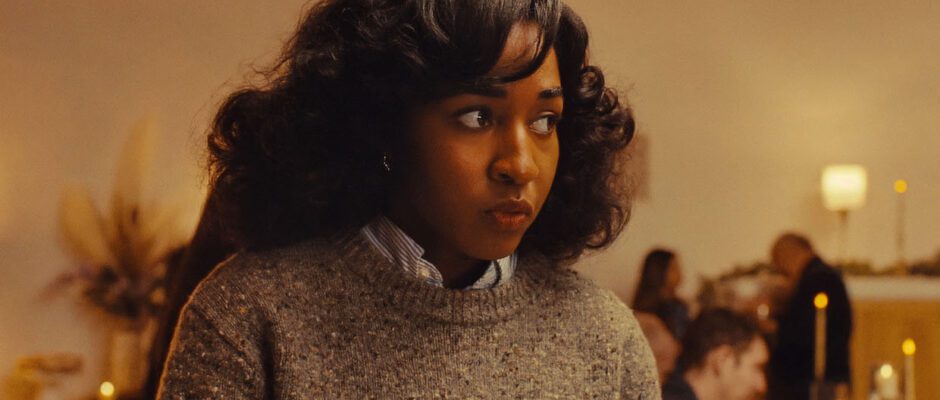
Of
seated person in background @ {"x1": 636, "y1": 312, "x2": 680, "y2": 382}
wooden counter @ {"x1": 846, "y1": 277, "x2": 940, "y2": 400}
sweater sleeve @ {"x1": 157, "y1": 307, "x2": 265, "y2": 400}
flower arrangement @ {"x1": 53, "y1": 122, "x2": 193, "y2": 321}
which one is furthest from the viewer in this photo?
wooden counter @ {"x1": 846, "y1": 277, "x2": 940, "y2": 400}

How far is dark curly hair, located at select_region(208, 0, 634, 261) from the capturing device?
1.00m

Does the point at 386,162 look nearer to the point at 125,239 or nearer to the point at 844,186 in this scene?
the point at 125,239

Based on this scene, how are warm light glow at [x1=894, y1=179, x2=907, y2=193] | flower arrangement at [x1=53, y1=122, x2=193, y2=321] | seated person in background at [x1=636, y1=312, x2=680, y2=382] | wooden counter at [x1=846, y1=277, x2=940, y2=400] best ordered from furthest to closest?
1. warm light glow at [x1=894, y1=179, x2=907, y2=193]
2. wooden counter at [x1=846, y1=277, x2=940, y2=400]
3. flower arrangement at [x1=53, y1=122, x2=193, y2=321]
4. seated person in background at [x1=636, y1=312, x2=680, y2=382]

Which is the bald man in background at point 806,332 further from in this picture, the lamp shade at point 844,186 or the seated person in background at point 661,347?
the seated person in background at point 661,347

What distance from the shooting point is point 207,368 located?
989mm

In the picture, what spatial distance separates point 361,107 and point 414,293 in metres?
0.19

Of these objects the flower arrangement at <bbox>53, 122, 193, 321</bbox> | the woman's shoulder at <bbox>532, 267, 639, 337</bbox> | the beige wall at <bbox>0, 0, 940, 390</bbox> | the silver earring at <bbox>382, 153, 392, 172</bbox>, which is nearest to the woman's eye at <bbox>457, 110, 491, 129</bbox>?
the silver earring at <bbox>382, 153, 392, 172</bbox>

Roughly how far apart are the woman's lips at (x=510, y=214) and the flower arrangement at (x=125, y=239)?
3578 millimetres

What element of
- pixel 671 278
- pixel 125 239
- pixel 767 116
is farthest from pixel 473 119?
pixel 767 116

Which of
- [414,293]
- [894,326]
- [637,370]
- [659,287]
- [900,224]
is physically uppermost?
[414,293]

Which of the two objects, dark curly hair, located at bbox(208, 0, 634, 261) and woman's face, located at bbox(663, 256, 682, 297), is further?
woman's face, located at bbox(663, 256, 682, 297)

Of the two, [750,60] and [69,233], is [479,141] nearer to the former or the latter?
[69,233]

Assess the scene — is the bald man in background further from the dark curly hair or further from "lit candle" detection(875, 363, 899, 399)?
the dark curly hair

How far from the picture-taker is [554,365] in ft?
3.71
